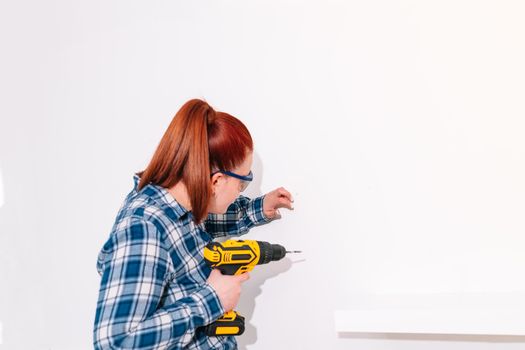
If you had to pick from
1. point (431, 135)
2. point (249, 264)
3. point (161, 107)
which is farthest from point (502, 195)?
point (161, 107)

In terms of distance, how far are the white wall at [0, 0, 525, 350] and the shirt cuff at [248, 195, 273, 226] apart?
0.22 ft

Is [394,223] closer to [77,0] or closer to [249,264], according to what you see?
[249,264]

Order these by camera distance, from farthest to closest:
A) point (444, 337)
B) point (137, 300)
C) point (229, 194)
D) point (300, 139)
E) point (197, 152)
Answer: point (300, 139), point (444, 337), point (229, 194), point (197, 152), point (137, 300)

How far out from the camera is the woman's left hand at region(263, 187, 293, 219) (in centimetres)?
127

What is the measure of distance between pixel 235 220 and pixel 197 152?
0.41 meters

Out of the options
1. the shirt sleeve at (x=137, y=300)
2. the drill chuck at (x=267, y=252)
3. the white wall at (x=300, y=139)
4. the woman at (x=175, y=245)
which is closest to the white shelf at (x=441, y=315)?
the white wall at (x=300, y=139)

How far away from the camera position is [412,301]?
1142mm

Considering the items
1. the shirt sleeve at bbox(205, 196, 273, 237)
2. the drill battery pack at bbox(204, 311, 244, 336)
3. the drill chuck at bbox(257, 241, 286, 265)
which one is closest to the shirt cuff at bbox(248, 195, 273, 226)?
the shirt sleeve at bbox(205, 196, 273, 237)

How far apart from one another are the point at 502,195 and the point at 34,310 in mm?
1635

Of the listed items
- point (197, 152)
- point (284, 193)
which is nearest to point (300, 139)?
point (284, 193)

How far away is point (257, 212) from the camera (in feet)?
4.23

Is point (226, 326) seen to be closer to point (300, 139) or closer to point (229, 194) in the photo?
point (229, 194)

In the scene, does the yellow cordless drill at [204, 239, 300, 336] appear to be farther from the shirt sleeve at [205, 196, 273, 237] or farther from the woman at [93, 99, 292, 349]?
the shirt sleeve at [205, 196, 273, 237]

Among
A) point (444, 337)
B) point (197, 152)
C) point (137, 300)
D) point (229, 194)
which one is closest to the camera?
point (137, 300)
